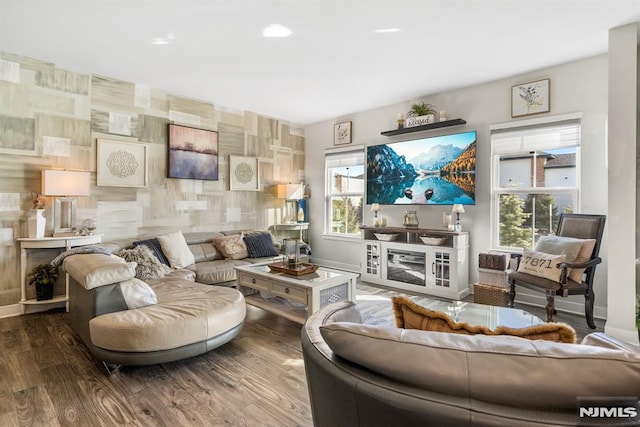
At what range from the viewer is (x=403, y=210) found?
4.93m

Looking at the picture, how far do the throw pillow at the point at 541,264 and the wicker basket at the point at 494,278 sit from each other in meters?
0.25

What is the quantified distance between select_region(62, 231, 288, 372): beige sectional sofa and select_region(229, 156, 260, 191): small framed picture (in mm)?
2652

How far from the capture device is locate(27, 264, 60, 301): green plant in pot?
338cm

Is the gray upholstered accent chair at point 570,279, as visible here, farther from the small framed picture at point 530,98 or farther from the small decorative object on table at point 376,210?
the small decorative object on table at point 376,210

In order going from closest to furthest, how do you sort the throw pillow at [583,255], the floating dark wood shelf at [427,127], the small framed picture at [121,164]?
the throw pillow at [583,255] < the small framed picture at [121,164] < the floating dark wood shelf at [427,127]

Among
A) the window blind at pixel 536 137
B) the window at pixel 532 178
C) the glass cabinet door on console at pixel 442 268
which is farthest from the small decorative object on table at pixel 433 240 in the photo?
the window blind at pixel 536 137

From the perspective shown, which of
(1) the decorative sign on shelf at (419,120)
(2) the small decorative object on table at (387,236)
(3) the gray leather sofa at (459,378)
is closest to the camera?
(3) the gray leather sofa at (459,378)

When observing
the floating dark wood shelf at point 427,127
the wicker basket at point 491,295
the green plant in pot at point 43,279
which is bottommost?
the wicker basket at point 491,295

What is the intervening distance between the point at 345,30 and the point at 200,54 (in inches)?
59.9

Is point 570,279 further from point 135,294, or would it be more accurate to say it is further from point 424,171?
point 135,294

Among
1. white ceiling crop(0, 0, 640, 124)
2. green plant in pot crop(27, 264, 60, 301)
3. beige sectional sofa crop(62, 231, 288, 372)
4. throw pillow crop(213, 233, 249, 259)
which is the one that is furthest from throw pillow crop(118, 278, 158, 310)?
white ceiling crop(0, 0, 640, 124)

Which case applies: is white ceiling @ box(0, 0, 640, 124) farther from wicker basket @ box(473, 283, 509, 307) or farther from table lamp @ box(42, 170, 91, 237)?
wicker basket @ box(473, 283, 509, 307)

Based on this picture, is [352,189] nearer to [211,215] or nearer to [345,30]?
[211,215]

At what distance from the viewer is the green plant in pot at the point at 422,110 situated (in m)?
4.46
